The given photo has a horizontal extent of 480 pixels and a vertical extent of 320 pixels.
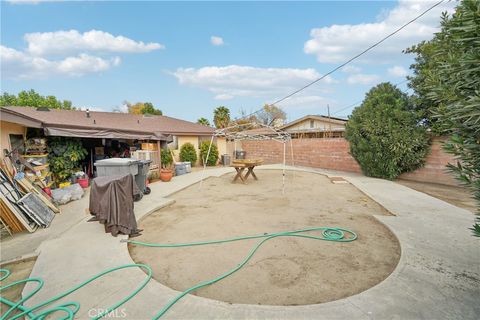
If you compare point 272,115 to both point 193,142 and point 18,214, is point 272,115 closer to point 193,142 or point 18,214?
point 193,142

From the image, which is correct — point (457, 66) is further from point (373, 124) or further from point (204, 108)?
point (204, 108)

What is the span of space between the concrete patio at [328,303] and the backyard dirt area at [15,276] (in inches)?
7.2

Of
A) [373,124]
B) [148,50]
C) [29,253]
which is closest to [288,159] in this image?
[373,124]

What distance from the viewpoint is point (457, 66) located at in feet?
6.37

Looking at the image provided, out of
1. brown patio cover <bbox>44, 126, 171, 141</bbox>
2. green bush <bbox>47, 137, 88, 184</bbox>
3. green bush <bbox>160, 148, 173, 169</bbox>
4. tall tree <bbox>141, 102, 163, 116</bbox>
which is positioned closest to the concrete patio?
brown patio cover <bbox>44, 126, 171, 141</bbox>

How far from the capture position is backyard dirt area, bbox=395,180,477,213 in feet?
22.6

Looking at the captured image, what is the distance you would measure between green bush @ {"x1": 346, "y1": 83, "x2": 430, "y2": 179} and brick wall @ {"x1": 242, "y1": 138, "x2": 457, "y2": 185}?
1.29ft

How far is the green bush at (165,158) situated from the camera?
13062 mm

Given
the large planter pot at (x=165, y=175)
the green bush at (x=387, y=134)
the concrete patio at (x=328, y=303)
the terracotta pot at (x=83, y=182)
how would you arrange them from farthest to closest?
the large planter pot at (x=165, y=175)
the green bush at (x=387, y=134)
the terracotta pot at (x=83, y=182)
the concrete patio at (x=328, y=303)

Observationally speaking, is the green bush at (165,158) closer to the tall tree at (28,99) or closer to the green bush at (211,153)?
the green bush at (211,153)

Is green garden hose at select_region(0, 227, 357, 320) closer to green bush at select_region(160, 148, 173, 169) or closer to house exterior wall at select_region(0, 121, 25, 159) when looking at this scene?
house exterior wall at select_region(0, 121, 25, 159)

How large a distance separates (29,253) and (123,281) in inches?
86.8

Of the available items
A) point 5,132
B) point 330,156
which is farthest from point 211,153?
point 5,132

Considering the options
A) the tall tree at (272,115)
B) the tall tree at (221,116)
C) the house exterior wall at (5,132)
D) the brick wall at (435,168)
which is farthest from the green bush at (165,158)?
the tall tree at (272,115)
